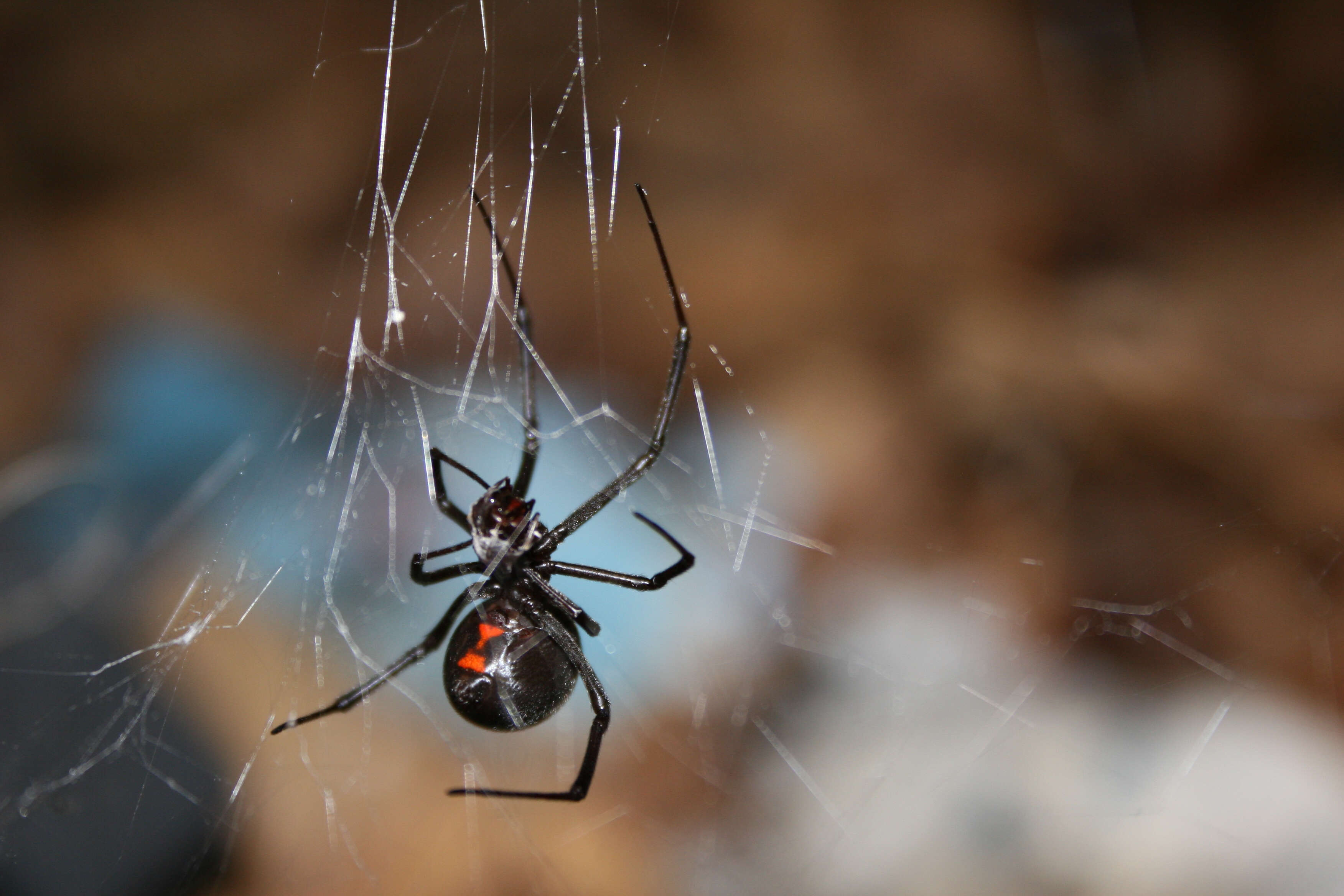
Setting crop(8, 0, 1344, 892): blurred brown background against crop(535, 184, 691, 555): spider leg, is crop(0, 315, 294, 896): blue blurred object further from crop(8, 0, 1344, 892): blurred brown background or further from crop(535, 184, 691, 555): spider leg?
crop(535, 184, 691, 555): spider leg

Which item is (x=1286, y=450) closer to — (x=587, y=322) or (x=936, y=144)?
(x=936, y=144)

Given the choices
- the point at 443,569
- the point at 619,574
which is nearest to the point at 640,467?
the point at 619,574

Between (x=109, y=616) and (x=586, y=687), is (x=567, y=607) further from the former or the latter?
(x=109, y=616)

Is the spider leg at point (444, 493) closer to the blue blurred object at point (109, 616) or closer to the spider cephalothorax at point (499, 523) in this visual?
the spider cephalothorax at point (499, 523)

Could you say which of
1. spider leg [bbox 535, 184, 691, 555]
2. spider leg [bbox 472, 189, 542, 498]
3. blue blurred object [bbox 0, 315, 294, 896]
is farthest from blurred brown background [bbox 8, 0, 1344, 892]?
spider leg [bbox 535, 184, 691, 555]

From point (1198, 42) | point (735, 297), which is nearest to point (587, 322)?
point (735, 297)

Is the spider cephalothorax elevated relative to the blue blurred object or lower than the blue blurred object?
elevated
